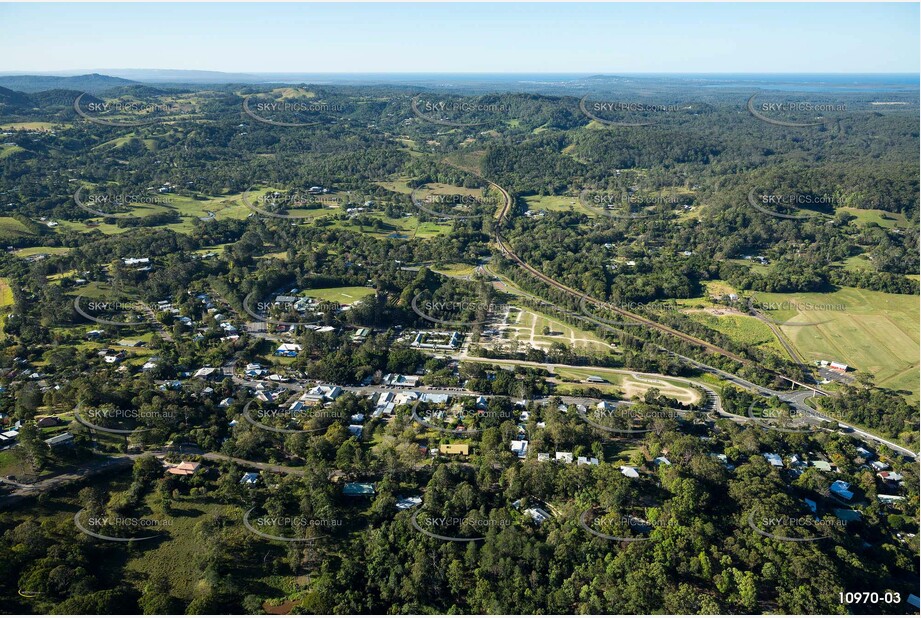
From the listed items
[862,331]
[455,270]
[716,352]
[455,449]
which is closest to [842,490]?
[716,352]

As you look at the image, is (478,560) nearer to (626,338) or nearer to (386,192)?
(626,338)

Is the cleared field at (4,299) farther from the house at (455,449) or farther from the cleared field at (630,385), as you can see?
the cleared field at (630,385)

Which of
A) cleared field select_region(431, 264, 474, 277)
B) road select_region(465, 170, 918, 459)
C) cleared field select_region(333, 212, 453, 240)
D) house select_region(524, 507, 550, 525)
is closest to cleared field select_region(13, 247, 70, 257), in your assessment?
cleared field select_region(333, 212, 453, 240)

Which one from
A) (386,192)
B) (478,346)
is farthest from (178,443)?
(386,192)

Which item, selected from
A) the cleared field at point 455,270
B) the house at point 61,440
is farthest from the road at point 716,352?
the house at point 61,440

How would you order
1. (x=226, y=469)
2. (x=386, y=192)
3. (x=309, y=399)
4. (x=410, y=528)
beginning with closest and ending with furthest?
(x=410, y=528) < (x=226, y=469) < (x=309, y=399) < (x=386, y=192)

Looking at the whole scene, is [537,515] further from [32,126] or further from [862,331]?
[32,126]
